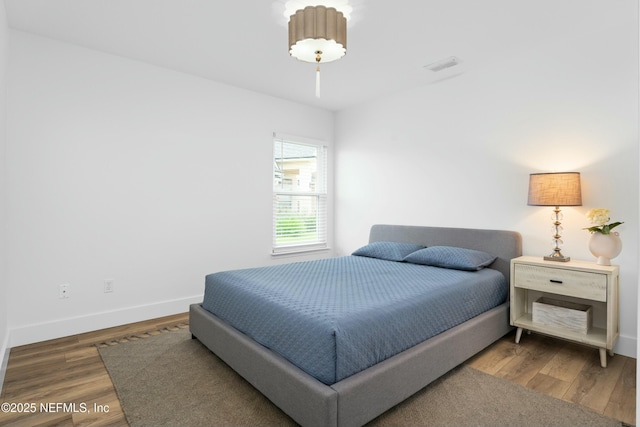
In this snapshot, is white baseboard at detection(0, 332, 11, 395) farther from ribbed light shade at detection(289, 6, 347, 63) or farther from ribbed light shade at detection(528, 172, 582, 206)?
ribbed light shade at detection(528, 172, 582, 206)

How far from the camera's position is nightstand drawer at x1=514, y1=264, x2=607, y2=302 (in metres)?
2.35

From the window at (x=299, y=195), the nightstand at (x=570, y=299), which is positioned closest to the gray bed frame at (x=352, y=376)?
the nightstand at (x=570, y=299)

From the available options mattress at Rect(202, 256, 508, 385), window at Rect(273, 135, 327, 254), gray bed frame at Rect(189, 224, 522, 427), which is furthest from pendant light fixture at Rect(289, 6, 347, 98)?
window at Rect(273, 135, 327, 254)

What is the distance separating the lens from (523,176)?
3.12 meters

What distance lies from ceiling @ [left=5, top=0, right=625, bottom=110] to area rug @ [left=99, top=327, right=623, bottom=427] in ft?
8.05

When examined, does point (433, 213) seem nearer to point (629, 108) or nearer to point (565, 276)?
point (565, 276)

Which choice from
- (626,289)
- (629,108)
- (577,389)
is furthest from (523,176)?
(577,389)

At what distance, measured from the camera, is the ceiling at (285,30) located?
235 cm

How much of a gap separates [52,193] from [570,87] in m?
4.36

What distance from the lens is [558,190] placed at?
2.62 meters

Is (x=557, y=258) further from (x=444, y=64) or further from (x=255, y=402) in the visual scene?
(x=255, y=402)

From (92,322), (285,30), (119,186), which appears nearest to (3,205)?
(119,186)

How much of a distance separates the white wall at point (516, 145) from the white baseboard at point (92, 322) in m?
2.42

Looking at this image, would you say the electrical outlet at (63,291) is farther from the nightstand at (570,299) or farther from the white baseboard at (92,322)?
the nightstand at (570,299)
